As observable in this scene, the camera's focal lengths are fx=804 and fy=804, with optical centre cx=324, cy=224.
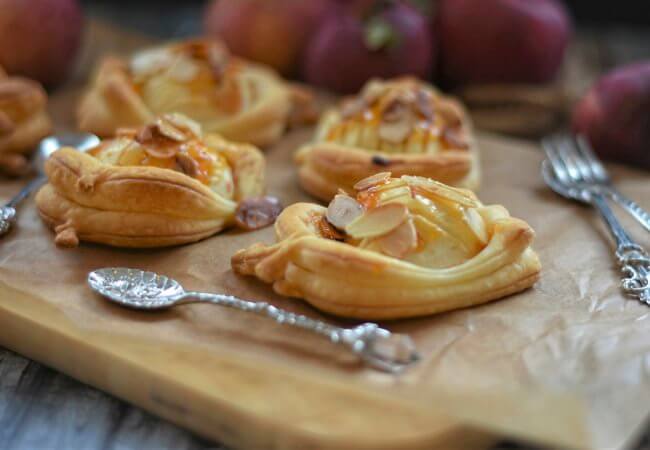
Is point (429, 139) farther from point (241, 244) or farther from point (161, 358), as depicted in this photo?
point (161, 358)

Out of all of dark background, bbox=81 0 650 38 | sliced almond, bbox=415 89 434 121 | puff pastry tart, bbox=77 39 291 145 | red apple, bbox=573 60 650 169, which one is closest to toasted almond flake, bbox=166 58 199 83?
puff pastry tart, bbox=77 39 291 145

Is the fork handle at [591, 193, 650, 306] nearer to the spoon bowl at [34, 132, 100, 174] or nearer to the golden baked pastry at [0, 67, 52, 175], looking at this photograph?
the spoon bowl at [34, 132, 100, 174]

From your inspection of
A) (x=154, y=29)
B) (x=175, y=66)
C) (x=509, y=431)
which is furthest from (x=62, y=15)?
(x=509, y=431)

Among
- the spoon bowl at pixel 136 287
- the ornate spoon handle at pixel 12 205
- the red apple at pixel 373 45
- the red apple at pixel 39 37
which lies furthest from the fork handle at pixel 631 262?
the red apple at pixel 39 37

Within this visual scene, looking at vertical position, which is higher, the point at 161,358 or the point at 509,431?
the point at 509,431

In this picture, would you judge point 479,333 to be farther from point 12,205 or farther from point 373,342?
point 12,205

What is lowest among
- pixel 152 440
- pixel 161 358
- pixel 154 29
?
pixel 154 29
